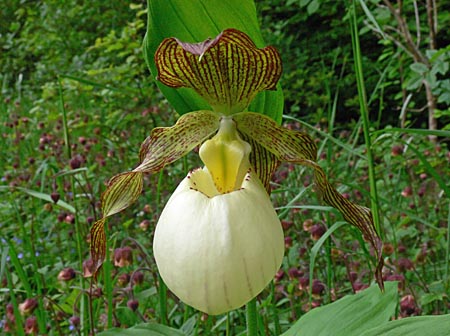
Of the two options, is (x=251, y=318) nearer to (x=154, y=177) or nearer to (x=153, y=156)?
(x=153, y=156)

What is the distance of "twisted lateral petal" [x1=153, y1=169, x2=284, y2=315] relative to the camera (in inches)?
25.2

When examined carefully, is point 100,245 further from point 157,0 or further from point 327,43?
point 327,43

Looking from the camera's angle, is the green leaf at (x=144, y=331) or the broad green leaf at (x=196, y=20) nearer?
the broad green leaf at (x=196, y=20)

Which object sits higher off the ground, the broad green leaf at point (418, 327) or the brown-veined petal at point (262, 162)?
the brown-veined petal at point (262, 162)

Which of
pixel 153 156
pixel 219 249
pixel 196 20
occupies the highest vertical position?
pixel 196 20

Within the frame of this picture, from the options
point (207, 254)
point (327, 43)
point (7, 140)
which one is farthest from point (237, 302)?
point (327, 43)

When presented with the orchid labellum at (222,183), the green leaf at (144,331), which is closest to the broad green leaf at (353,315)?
the orchid labellum at (222,183)

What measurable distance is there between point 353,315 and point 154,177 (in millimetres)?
1382

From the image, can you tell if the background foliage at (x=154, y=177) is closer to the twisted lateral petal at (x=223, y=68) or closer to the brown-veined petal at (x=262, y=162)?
the brown-veined petal at (x=262, y=162)

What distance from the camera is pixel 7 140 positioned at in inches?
127

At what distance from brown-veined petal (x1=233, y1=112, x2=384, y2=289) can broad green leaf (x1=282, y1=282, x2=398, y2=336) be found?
0.09m

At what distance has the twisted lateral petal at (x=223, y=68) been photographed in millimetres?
656

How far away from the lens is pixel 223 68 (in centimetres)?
71

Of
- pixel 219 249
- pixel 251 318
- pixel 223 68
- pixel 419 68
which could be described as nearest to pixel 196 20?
pixel 223 68
